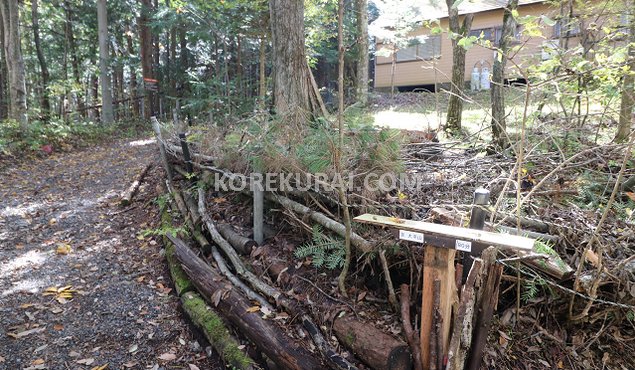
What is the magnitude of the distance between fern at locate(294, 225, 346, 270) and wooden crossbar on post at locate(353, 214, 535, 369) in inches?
41.9

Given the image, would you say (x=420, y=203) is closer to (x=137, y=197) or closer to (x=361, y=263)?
(x=361, y=263)

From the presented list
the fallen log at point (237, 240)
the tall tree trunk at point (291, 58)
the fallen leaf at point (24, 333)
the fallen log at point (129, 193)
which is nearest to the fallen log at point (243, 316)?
the fallen log at point (237, 240)

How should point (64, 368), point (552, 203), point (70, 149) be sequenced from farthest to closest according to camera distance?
point (70, 149) < point (552, 203) < point (64, 368)

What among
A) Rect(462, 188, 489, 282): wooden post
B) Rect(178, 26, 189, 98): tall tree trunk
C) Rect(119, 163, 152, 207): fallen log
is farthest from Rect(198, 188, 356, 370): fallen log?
Rect(178, 26, 189, 98): tall tree trunk

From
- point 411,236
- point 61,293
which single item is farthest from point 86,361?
point 411,236

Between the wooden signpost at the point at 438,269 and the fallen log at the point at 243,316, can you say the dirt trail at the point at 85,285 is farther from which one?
the wooden signpost at the point at 438,269

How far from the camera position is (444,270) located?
2.49m

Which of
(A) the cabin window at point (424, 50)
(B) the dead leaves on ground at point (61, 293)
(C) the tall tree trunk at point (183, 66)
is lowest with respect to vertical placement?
(B) the dead leaves on ground at point (61, 293)

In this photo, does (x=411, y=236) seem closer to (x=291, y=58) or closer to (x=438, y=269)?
(x=438, y=269)

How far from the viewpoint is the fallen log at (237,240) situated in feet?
14.5

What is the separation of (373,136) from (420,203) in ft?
3.22

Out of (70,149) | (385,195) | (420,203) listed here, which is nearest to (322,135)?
(385,195)

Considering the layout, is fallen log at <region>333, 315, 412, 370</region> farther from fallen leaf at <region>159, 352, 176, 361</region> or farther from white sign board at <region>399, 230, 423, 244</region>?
fallen leaf at <region>159, 352, 176, 361</region>

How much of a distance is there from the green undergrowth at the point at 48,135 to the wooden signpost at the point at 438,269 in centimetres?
1081
